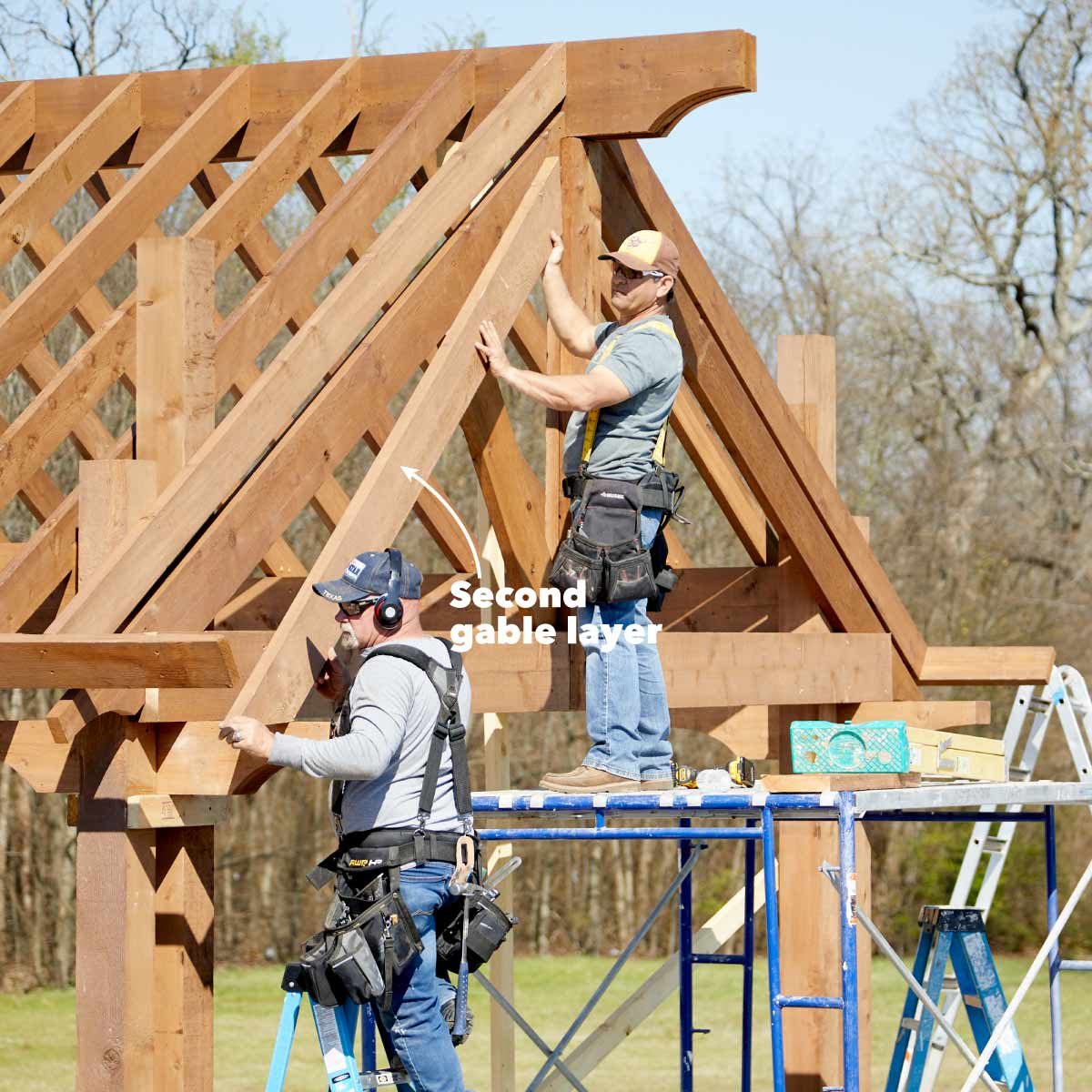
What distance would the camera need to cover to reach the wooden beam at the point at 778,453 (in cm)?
703

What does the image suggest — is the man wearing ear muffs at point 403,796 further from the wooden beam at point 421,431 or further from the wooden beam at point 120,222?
the wooden beam at point 120,222

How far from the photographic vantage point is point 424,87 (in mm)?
7434

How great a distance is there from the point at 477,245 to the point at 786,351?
2.14m

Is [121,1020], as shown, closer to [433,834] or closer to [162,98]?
[433,834]

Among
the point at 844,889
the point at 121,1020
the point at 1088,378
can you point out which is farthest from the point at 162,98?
the point at 1088,378

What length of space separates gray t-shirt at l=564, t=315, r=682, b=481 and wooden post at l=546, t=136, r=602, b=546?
547mm

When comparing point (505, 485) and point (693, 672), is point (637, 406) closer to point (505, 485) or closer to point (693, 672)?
point (505, 485)

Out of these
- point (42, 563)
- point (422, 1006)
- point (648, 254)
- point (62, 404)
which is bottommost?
point (422, 1006)

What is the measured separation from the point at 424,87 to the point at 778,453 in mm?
1920

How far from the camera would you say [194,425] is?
5.34 metres

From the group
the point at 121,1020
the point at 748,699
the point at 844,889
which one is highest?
the point at 748,699

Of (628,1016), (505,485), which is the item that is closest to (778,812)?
(505,485)

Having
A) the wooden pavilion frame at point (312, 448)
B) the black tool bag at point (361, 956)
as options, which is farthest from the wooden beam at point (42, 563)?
the black tool bag at point (361, 956)

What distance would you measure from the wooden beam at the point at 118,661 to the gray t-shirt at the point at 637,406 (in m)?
1.66
